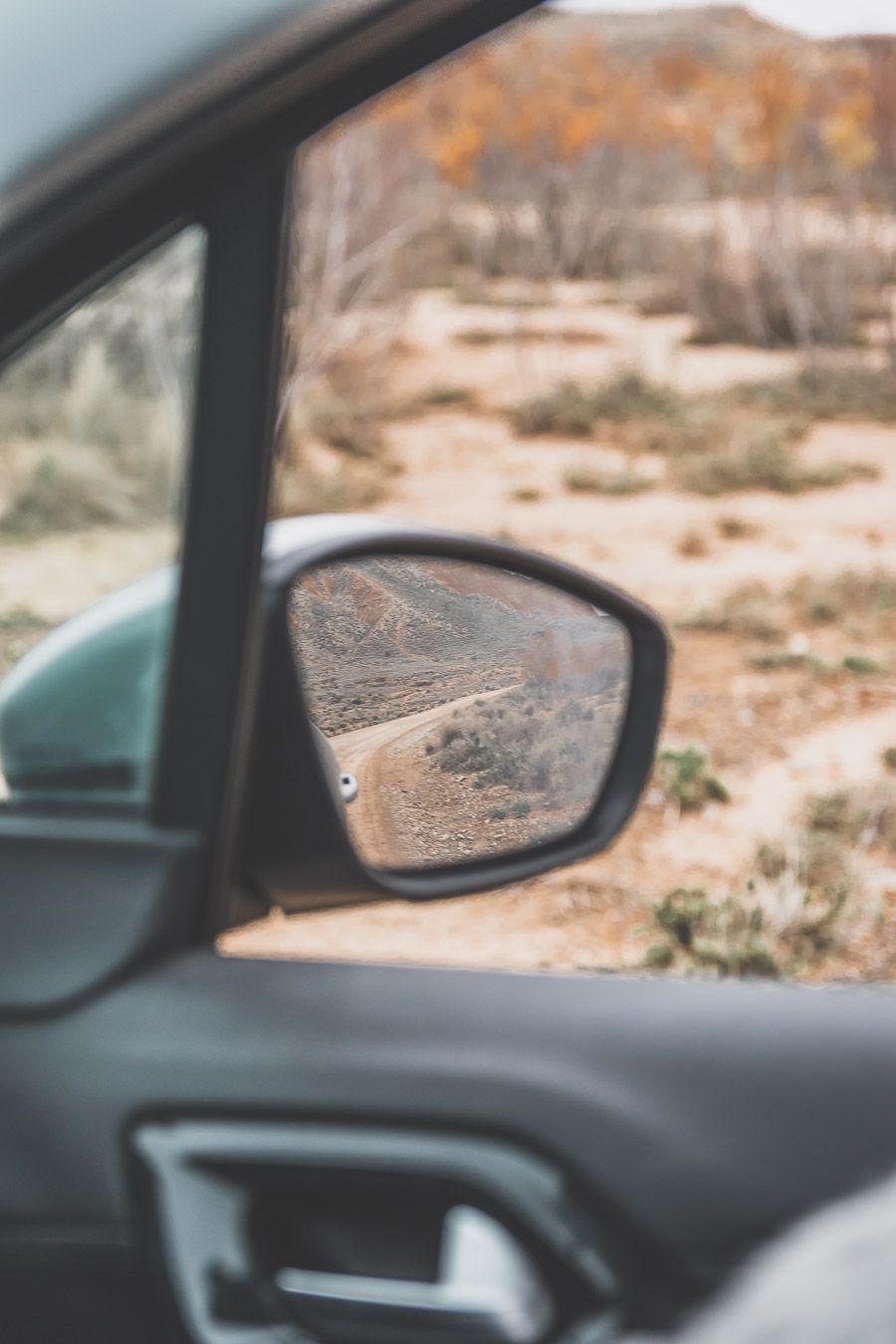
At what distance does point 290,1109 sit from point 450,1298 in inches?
7.3

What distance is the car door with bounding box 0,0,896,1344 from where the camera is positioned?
3.49ft

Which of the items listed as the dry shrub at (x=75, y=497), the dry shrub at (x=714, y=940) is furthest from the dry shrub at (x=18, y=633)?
the dry shrub at (x=714, y=940)

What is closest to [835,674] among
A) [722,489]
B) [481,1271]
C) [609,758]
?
[722,489]

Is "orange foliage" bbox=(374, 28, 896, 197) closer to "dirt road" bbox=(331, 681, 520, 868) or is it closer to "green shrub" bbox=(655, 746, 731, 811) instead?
"green shrub" bbox=(655, 746, 731, 811)

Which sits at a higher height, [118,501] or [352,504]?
[352,504]

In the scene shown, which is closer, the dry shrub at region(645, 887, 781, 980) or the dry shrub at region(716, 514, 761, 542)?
the dry shrub at region(645, 887, 781, 980)

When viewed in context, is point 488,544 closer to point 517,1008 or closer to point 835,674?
point 517,1008

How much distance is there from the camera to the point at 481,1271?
109 cm

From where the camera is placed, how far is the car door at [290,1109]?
1063 mm

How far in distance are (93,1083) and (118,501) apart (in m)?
0.44

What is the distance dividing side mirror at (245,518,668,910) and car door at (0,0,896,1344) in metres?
0.05

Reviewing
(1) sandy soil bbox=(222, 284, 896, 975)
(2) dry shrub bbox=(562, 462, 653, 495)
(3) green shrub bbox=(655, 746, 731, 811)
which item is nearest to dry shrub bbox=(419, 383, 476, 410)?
(1) sandy soil bbox=(222, 284, 896, 975)

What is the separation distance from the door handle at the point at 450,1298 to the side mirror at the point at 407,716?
0.30 m

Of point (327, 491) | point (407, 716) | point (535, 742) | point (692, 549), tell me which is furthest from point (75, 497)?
point (327, 491)
